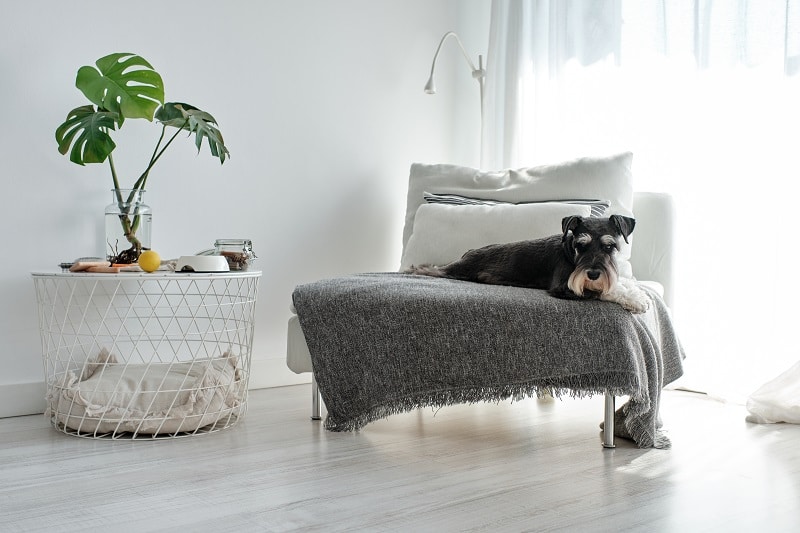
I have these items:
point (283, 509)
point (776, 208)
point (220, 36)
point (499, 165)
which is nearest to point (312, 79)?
point (220, 36)

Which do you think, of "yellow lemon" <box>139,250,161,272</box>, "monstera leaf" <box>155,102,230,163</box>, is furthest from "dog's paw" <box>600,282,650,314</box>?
"monstera leaf" <box>155,102,230,163</box>

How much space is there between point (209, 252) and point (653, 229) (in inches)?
58.9

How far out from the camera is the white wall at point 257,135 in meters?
2.54

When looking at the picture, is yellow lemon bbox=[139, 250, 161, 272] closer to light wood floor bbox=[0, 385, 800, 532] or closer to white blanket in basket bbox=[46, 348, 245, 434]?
white blanket in basket bbox=[46, 348, 245, 434]

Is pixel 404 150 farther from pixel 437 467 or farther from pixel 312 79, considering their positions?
pixel 437 467

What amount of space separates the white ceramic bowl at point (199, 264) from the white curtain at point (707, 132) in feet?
5.07

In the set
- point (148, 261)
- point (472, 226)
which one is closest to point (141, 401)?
point (148, 261)

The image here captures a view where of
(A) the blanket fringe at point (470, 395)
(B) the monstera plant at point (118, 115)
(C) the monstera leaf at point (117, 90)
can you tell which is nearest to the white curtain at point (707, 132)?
(A) the blanket fringe at point (470, 395)

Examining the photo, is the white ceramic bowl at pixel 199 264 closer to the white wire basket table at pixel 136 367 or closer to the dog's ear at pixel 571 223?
the white wire basket table at pixel 136 367

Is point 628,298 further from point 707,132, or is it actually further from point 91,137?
point 91,137

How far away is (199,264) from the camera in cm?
225

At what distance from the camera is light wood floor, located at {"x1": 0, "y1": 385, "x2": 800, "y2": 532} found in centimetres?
154

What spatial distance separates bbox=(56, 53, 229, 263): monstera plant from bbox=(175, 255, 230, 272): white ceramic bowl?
24cm

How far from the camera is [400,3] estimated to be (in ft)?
11.4
